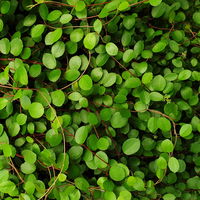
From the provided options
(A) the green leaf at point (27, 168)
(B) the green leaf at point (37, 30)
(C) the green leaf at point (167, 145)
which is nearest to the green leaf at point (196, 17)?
(C) the green leaf at point (167, 145)

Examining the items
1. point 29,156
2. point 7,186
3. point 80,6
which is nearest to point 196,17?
point 80,6

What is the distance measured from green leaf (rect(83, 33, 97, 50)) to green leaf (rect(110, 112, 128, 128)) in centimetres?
24

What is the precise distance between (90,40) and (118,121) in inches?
11.1

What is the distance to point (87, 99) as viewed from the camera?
3.08ft

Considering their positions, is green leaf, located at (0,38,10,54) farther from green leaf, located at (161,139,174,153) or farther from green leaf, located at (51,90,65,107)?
green leaf, located at (161,139,174,153)

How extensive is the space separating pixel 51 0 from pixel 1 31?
0.19 metres

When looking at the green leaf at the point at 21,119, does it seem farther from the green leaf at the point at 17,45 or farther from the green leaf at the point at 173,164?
the green leaf at the point at 173,164

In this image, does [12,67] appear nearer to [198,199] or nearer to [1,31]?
[1,31]

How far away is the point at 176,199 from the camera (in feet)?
3.57

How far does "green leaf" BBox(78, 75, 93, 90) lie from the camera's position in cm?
87

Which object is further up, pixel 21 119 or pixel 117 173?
pixel 21 119

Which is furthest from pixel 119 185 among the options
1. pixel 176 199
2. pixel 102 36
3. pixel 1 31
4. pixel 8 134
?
pixel 1 31

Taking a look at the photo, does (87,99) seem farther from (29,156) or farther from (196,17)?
(196,17)

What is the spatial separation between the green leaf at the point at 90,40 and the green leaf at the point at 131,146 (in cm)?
34
